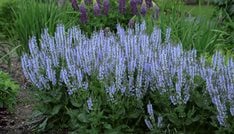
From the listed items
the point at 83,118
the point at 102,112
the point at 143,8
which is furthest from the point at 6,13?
the point at 102,112

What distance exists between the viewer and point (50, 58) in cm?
417

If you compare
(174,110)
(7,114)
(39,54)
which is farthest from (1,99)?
(174,110)

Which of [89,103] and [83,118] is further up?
[89,103]

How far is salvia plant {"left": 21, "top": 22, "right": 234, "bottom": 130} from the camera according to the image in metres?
3.50

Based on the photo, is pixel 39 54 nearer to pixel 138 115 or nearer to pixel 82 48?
pixel 82 48

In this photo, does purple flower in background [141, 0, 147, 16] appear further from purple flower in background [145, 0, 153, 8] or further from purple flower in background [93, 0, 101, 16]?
purple flower in background [93, 0, 101, 16]

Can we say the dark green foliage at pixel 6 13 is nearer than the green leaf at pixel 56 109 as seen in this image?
No

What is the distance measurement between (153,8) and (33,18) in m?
1.50

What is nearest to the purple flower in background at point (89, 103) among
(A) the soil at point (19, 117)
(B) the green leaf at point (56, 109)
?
(B) the green leaf at point (56, 109)

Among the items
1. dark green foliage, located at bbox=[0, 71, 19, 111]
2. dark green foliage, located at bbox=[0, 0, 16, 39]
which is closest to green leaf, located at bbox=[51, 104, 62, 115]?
dark green foliage, located at bbox=[0, 71, 19, 111]

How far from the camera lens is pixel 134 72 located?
3.86m

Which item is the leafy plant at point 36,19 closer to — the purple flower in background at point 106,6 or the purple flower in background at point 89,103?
the purple flower in background at point 106,6

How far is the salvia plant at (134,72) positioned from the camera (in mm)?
3496

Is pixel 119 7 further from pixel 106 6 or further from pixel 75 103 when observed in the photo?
pixel 75 103
